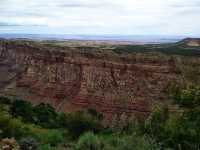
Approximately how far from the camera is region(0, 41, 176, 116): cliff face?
4181cm

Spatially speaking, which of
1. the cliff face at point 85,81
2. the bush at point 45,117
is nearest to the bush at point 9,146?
the bush at point 45,117

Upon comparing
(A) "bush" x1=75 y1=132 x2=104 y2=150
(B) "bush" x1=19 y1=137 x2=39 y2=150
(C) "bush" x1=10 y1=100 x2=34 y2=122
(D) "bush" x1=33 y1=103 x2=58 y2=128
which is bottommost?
(D) "bush" x1=33 y1=103 x2=58 y2=128

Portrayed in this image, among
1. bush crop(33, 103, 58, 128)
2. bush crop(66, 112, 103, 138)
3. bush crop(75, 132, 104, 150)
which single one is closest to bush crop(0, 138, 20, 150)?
bush crop(75, 132, 104, 150)

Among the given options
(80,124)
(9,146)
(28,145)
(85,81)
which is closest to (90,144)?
(28,145)

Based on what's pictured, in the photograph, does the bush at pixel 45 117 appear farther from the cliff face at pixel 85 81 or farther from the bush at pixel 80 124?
the cliff face at pixel 85 81

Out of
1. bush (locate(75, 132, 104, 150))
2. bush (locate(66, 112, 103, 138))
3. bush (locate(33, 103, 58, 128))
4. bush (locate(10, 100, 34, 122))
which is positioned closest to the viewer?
bush (locate(75, 132, 104, 150))

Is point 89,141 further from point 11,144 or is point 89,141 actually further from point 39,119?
point 39,119

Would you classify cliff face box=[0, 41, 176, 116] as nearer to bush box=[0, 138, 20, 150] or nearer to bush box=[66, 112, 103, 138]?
bush box=[66, 112, 103, 138]

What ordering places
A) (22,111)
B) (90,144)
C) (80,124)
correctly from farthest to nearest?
(22,111) < (80,124) < (90,144)

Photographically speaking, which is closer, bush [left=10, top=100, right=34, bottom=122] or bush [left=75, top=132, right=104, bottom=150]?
bush [left=75, top=132, right=104, bottom=150]

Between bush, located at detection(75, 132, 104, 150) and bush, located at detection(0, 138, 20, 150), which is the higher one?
bush, located at detection(0, 138, 20, 150)

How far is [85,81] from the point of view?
47.9 metres

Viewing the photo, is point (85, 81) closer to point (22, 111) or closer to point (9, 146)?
point (22, 111)

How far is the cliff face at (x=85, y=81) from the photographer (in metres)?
41.8
